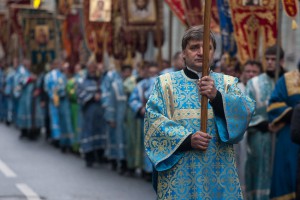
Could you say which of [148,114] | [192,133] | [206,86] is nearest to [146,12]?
[148,114]

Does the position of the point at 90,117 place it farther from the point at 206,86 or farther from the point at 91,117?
the point at 206,86

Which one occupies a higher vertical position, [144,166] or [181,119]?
[181,119]

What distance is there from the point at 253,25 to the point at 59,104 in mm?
8587

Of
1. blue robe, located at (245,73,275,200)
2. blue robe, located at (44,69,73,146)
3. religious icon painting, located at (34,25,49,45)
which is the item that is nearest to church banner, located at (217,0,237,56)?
blue robe, located at (245,73,275,200)

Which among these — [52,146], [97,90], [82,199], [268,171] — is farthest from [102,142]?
[268,171]

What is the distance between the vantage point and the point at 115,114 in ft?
55.0

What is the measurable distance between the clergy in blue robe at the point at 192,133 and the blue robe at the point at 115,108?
966 centimetres

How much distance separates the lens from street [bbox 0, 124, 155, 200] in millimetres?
13227

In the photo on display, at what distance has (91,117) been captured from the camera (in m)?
17.8

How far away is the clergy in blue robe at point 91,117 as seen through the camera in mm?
17395

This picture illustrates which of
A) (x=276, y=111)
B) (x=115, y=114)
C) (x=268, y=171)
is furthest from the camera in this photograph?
(x=115, y=114)

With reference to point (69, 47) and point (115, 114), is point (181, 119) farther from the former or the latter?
point (69, 47)

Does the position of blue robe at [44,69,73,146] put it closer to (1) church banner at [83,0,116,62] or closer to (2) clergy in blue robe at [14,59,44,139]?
(1) church banner at [83,0,116,62]

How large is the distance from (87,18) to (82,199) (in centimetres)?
757
